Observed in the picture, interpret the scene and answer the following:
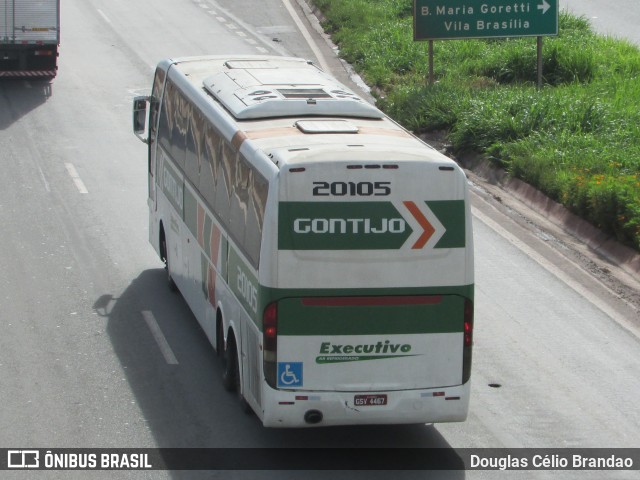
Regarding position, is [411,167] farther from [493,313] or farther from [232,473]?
[493,313]

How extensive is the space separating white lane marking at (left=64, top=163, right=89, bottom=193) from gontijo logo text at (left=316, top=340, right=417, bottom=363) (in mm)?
11011

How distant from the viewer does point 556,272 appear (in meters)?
17.9

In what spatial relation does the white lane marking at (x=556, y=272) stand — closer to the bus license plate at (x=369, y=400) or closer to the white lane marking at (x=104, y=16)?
the bus license plate at (x=369, y=400)

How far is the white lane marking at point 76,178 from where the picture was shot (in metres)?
21.5

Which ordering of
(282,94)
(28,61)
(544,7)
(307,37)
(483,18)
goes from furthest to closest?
(307,37)
(28,61)
(483,18)
(544,7)
(282,94)

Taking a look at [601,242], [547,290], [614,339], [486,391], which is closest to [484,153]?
[601,242]

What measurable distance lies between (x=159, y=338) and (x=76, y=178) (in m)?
7.80

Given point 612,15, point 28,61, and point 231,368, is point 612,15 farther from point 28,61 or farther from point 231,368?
point 231,368

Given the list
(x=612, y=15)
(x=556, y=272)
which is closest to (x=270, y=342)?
(x=556, y=272)

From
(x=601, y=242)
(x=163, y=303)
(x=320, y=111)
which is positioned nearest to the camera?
(x=320, y=111)

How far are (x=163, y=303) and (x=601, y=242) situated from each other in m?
6.84

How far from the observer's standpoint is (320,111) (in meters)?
13.3

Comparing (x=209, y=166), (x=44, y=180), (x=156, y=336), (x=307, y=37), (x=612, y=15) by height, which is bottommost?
(x=156, y=336)

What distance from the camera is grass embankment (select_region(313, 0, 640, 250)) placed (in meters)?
20.0
